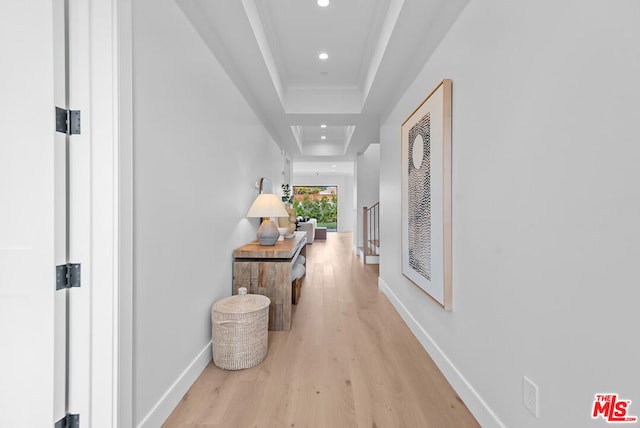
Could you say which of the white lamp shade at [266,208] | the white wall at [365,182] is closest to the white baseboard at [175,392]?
the white lamp shade at [266,208]

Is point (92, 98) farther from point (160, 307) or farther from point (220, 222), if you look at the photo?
point (220, 222)

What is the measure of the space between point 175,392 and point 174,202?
110 cm

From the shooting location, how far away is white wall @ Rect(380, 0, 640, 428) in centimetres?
84

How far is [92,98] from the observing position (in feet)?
3.75

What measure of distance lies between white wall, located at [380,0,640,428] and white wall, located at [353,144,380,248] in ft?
17.3

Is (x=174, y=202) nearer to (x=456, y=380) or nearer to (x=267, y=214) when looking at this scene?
(x=267, y=214)

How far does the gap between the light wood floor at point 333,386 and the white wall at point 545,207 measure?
0.88 feet

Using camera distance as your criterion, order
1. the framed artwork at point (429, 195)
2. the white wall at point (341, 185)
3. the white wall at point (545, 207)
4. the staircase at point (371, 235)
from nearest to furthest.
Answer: the white wall at point (545, 207)
the framed artwork at point (429, 195)
the staircase at point (371, 235)
the white wall at point (341, 185)

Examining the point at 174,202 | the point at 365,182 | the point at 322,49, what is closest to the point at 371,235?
the point at 365,182

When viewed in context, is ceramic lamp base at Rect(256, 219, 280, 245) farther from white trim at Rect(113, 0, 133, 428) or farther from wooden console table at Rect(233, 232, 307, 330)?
white trim at Rect(113, 0, 133, 428)

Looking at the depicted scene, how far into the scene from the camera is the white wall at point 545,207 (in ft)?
2.76

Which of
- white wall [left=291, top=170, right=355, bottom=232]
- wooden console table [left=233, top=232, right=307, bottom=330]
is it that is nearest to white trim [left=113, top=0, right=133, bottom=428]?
wooden console table [left=233, top=232, right=307, bottom=330]

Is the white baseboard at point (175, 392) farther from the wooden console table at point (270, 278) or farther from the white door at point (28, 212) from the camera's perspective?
the wooden console table at point (270, 278)

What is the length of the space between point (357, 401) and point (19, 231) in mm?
1834
